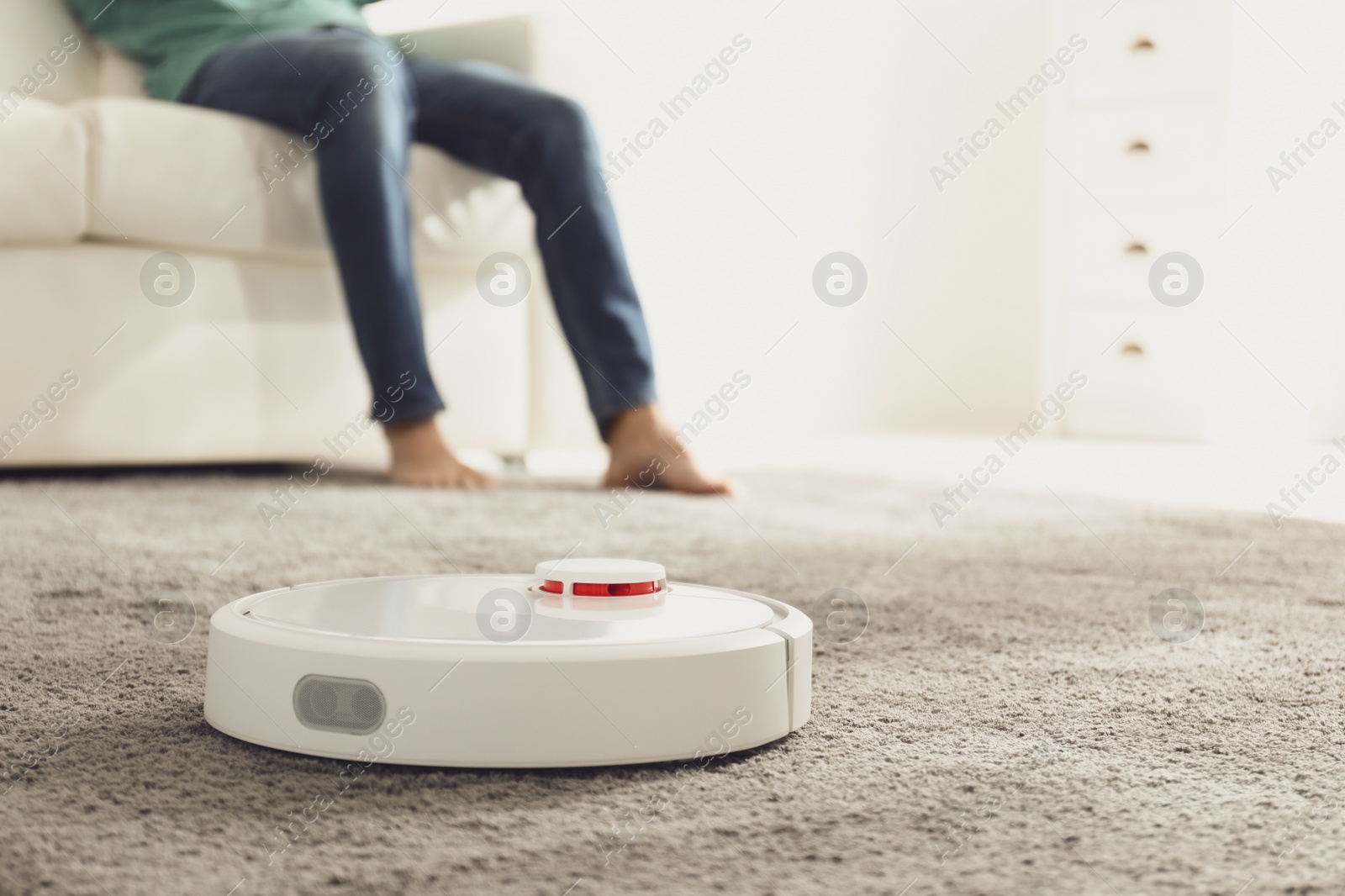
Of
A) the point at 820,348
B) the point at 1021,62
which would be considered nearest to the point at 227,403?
the point at 820,348

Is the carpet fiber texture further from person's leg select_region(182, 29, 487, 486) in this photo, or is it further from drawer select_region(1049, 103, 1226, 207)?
drawer select_region(1049, 103, 1226, 207)

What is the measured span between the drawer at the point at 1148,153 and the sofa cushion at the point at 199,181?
1.76 m

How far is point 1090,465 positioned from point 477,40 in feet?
4.13

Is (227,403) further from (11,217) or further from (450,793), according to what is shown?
(450,793)

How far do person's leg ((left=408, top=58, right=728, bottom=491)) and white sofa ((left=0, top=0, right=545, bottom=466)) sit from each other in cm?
11

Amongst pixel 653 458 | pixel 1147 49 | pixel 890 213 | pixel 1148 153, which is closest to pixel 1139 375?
pixel 1148 153

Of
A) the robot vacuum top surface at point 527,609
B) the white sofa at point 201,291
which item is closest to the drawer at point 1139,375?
the white sofa at point 201,291

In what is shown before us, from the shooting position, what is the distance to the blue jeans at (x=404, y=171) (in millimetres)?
1555

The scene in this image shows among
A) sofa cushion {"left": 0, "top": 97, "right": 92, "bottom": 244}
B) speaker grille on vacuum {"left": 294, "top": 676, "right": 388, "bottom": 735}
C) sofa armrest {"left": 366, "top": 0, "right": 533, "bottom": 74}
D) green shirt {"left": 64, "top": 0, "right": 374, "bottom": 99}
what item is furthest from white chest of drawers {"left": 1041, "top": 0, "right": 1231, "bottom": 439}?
speaker grille on vacuum {"left": 294, "top": 676, "right": 388, "bottom": 735}

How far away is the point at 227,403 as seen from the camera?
1647 mm

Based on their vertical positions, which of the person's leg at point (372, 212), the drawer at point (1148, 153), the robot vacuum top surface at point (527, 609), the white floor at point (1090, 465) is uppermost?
the drawer at point (1148, 153)

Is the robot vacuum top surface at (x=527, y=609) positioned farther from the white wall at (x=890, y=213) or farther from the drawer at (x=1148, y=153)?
the drawer at (x=1148, y=153)

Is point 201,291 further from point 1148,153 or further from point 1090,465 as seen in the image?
point 1148,153

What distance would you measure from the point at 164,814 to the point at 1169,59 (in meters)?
2.78
